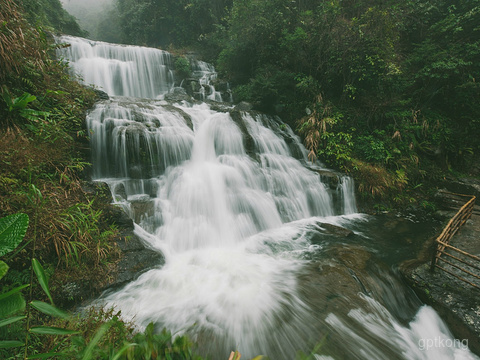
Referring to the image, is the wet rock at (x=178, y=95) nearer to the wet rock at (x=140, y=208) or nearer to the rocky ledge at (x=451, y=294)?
the wet rock at (x=140, y=208)

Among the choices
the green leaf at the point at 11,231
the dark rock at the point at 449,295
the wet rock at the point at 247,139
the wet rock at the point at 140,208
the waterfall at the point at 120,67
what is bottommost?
the dark rock at the point at 449,295

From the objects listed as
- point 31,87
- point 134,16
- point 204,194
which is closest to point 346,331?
point 204,194

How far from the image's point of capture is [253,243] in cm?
530

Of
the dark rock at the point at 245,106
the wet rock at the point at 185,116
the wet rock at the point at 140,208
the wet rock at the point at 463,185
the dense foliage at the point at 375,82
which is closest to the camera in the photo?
the wet rock at the point at 140,208

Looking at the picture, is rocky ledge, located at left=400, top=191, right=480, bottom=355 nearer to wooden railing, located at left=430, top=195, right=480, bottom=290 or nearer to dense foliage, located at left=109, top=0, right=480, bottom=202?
wooden railing, located at left=430, top=195, right=480, bottom=290

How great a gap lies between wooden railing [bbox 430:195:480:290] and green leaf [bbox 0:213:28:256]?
533 cm

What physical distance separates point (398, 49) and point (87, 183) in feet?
46.7

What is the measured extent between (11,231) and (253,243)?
4645 mm

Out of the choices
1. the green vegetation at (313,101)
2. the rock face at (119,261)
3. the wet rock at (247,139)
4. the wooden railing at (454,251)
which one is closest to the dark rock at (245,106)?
the green vegetation at (313,101)

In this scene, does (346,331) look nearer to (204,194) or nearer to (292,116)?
(204,194)

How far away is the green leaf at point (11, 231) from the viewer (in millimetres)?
1103

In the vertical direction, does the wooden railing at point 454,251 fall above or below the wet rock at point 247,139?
below

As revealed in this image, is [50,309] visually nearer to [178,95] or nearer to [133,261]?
[133,261]

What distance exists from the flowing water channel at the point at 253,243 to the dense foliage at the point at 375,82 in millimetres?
1500
